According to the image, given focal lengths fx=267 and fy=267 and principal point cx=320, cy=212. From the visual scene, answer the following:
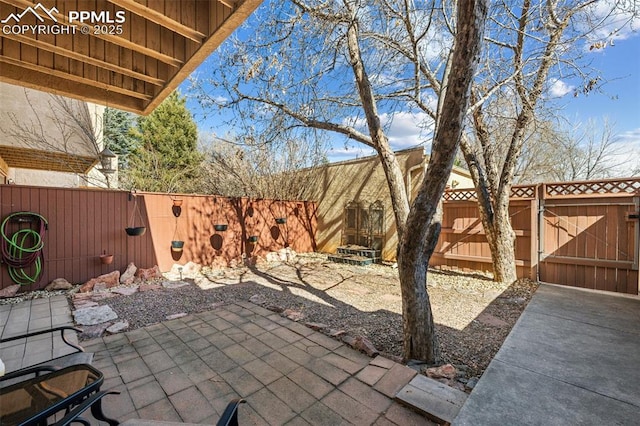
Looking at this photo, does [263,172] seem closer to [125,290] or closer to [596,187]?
[125,290]

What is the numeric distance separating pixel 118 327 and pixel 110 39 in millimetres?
2881

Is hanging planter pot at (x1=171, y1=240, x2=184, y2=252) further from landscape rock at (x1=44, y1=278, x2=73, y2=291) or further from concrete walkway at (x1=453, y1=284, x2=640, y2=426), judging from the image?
concrete walkway at (x1=453, y1=284, x2=640, y2=426)

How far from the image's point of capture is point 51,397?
3.99 ft

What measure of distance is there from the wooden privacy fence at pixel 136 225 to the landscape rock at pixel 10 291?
3.9 inches

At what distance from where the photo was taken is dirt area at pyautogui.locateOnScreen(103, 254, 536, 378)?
287cm

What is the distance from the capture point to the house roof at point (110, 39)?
2.19m

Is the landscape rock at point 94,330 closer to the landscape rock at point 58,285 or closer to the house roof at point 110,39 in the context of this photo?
the landscape rock at point 58,285

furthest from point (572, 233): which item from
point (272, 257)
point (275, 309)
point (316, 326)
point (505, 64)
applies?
point (272, 257)

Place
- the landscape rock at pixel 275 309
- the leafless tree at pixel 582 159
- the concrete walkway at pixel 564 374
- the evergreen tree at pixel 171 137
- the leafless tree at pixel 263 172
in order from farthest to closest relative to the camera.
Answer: the evergreen tree at pixel 171 137 < the leafless tree at pixel 582 159 < the leafless tree at pixel 263 172 < the landscape rock at pixel 275 309 < the concrete walkway at pixel 564 374

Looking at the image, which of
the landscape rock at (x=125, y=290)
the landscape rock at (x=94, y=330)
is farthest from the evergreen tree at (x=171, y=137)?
the landscape rock at (x=94, y=330)

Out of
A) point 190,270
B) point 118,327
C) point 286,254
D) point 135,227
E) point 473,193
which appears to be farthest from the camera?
point 286,254

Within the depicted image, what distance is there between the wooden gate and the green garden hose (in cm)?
847

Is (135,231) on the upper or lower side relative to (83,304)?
upper

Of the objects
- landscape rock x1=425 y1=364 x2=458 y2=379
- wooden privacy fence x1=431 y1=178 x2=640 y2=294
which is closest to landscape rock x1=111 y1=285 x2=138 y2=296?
landscape rock x1=425 y1=364 x2=458 y2=379
